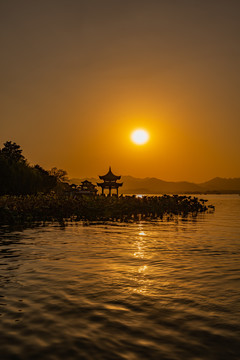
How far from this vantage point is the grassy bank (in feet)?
91.1

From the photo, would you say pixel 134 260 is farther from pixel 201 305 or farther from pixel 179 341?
pixel 179 341

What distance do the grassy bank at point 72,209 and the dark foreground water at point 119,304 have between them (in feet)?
43.7

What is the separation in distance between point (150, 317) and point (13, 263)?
20.8 ft

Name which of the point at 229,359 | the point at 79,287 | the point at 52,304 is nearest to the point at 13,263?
the point at 79,287

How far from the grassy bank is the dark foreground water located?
43.7 ft

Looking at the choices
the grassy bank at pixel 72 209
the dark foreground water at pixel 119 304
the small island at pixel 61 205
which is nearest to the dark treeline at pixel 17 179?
the small island at pixel 61 205

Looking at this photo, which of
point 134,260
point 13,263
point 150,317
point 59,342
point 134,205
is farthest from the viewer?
point 134,205

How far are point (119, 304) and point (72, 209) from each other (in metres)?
25.6

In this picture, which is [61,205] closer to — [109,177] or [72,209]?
[72,209]

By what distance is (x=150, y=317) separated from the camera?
680cm

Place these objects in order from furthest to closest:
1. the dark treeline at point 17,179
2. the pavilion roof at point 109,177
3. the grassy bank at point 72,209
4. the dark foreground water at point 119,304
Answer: the pavilion roof at point 109,177, the dark treeline at point 17,179, the grassy bank at point 72,209, the dark foreground water at point 119,304

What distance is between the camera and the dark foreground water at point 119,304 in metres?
5.50

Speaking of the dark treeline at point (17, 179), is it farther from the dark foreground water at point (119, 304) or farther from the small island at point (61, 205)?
the dark foreground water at point (119, 304)

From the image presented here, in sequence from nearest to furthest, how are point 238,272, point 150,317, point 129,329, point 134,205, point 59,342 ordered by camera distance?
point 59,342, point 129,329, point 150,317, point 238,272, point 134,205
